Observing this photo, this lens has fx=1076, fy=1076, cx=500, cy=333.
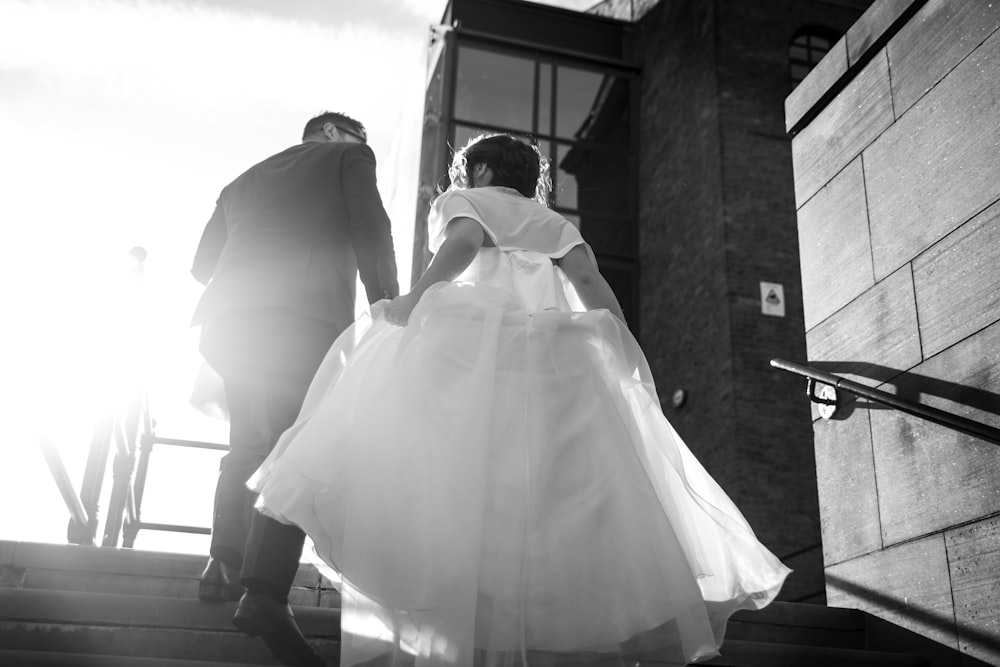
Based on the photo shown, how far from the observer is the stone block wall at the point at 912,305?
377cm

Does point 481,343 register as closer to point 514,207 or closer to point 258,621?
point 514,207

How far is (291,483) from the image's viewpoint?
263cm

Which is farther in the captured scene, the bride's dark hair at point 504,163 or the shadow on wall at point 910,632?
the shadow on wall at point 910,632

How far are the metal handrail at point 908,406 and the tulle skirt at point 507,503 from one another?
1131mm

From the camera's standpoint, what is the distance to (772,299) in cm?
1116

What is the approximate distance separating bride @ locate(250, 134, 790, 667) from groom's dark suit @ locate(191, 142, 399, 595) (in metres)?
0.34

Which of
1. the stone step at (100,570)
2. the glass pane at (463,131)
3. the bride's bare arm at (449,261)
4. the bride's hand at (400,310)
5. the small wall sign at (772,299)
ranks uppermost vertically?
the glass pane at (463,131)

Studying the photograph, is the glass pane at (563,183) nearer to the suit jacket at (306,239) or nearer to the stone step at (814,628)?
the stone step at (814,628)

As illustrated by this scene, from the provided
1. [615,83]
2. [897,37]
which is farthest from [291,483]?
[615,83]

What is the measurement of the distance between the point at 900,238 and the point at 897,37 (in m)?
0.93

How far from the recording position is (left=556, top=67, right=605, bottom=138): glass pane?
44.5 feet

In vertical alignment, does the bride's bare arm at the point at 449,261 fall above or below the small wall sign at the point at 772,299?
below

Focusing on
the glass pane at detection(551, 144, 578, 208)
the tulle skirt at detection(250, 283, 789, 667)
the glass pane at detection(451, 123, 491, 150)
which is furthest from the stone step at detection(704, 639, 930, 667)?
the glass pane at detection(451, 123, 491, 150)

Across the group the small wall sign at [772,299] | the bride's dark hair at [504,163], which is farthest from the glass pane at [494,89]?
the bride's dark hair at [504,163]
